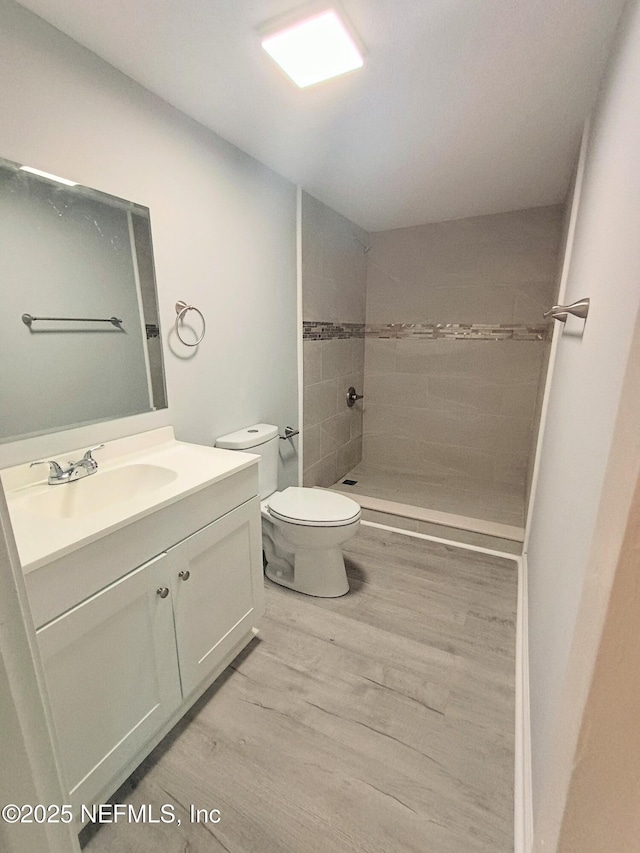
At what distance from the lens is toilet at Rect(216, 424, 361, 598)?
1.75 m

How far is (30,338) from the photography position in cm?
117

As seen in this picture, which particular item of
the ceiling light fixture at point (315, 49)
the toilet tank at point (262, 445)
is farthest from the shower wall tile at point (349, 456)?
the ceiling light fixture at point (315, 49)

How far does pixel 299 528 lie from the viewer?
175cm


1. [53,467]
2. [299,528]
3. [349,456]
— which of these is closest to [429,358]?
[349,456]

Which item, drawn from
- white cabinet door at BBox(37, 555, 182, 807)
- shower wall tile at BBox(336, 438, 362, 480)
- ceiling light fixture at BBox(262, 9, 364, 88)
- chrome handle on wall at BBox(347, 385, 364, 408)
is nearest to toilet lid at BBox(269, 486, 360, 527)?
white cabinet door at BBox(37, 555, 182, 807)

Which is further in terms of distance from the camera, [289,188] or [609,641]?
[289,188]

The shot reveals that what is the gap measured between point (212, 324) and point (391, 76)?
1142mm

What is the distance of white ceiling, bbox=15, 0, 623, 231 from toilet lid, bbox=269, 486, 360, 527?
5.48 ft

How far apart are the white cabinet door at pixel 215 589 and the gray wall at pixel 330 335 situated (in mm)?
1144

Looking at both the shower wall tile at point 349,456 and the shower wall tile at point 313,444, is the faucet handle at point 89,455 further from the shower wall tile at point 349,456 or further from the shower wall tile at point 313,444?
the shower wall tile at point 349,456

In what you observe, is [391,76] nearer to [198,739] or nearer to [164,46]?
[164,46]

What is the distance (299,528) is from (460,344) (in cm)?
207

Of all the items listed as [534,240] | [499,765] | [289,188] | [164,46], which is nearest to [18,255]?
[164,46]

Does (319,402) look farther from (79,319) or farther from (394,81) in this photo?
(394,81)
